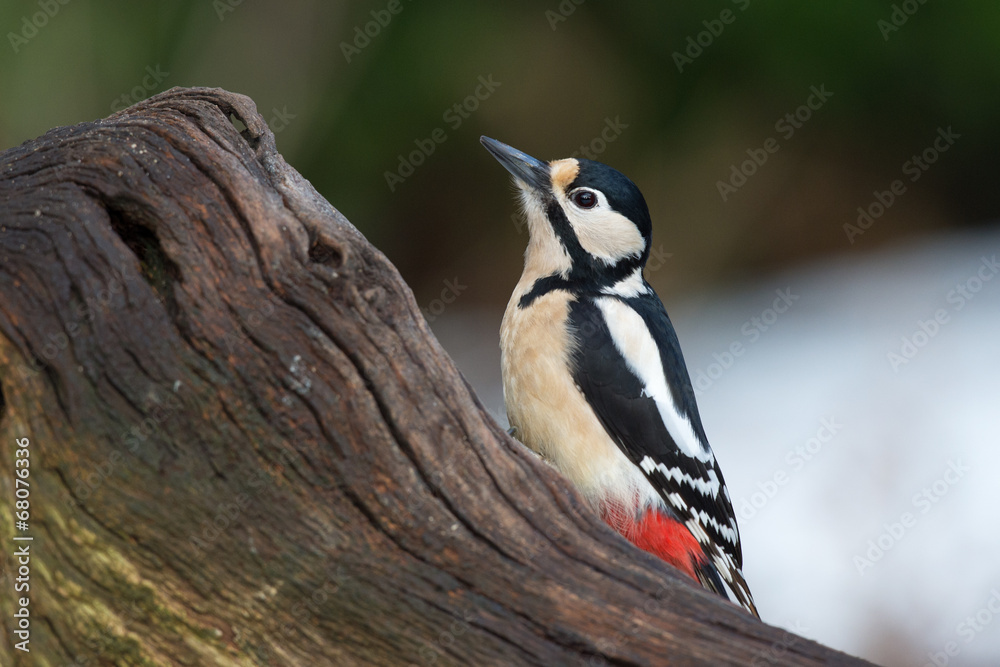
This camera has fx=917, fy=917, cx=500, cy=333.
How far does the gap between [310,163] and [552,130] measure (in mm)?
1451

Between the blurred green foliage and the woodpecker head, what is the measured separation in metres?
1.85

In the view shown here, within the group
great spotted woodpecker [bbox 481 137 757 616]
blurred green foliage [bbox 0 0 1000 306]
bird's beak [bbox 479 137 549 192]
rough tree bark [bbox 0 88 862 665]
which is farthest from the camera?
blurred green foliage [bbox 0 0 1000 306]

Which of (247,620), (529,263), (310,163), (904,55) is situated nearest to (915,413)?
(904,55)

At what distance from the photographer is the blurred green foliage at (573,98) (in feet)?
15.5

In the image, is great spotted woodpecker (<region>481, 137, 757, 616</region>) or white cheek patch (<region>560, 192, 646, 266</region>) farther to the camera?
white cheek patch (<region>560, 192, 646, 266</region>)

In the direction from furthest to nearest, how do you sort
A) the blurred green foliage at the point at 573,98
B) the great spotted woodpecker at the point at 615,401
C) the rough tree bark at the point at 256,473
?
the blurred green foliage at the point at 573,98 < the great spotted woodpecker at the point at 615,401 < the rough tree bark at the point at 256,473

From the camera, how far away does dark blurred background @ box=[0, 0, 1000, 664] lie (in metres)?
4.74

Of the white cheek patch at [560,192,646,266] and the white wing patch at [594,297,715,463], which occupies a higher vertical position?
the white cheek patch at [560,192,646,266]

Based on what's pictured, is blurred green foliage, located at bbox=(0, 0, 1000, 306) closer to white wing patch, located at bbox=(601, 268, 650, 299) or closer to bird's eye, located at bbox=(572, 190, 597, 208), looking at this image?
bird's eye, located at bbox=(572, 190, 597, 208)

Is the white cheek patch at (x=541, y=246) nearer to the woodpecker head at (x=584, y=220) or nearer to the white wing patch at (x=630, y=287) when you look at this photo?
the woodpecker head at (x=584, y=220)

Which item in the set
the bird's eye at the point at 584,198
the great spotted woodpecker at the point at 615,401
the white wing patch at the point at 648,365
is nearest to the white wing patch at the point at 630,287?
the great spotted woodpecker at the point at 615,401

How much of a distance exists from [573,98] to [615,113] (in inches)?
10.7

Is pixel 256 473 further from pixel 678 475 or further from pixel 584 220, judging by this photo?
pixel 584 220

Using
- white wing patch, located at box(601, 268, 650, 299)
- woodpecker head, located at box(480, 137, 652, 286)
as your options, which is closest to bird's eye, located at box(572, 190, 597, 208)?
woodpecker head, located at box(480, 137, 652, 286)
